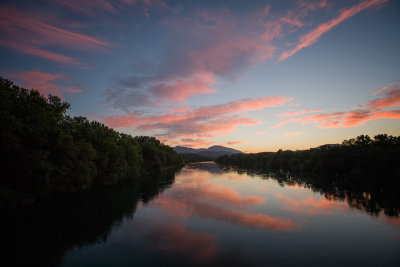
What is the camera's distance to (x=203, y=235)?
72.7 feet

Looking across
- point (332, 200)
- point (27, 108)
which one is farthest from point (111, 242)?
point (332, 200)

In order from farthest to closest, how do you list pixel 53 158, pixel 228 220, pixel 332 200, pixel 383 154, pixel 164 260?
1. pixel 383 154
2. pixel 332 200
3. pixel 53 158
4. pixel 228 220
5. pixel 164 260

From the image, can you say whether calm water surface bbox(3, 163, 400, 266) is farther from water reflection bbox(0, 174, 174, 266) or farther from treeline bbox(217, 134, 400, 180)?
treeline bbox(217, 134, 400, 180)

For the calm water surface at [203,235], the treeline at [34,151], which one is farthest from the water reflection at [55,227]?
the treeline at [34,151]

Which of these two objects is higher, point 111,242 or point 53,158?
point 53,158

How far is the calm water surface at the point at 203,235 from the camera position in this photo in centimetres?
1698

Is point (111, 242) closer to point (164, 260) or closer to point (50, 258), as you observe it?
point (50, 258)

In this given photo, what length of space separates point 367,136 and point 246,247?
78.9 meters

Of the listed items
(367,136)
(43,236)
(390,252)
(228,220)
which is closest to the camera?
(390,252)

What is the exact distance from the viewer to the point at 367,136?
75938mm

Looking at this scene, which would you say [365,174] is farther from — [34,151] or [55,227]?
[34,151]

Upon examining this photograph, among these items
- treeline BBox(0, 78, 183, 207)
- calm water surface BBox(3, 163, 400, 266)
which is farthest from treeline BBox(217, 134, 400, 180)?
treeline BBox(0, 78, 183, 207)

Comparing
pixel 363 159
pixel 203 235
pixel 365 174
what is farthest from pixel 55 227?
pixel 363 159

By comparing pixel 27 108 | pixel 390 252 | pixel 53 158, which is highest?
pixel 27 108
